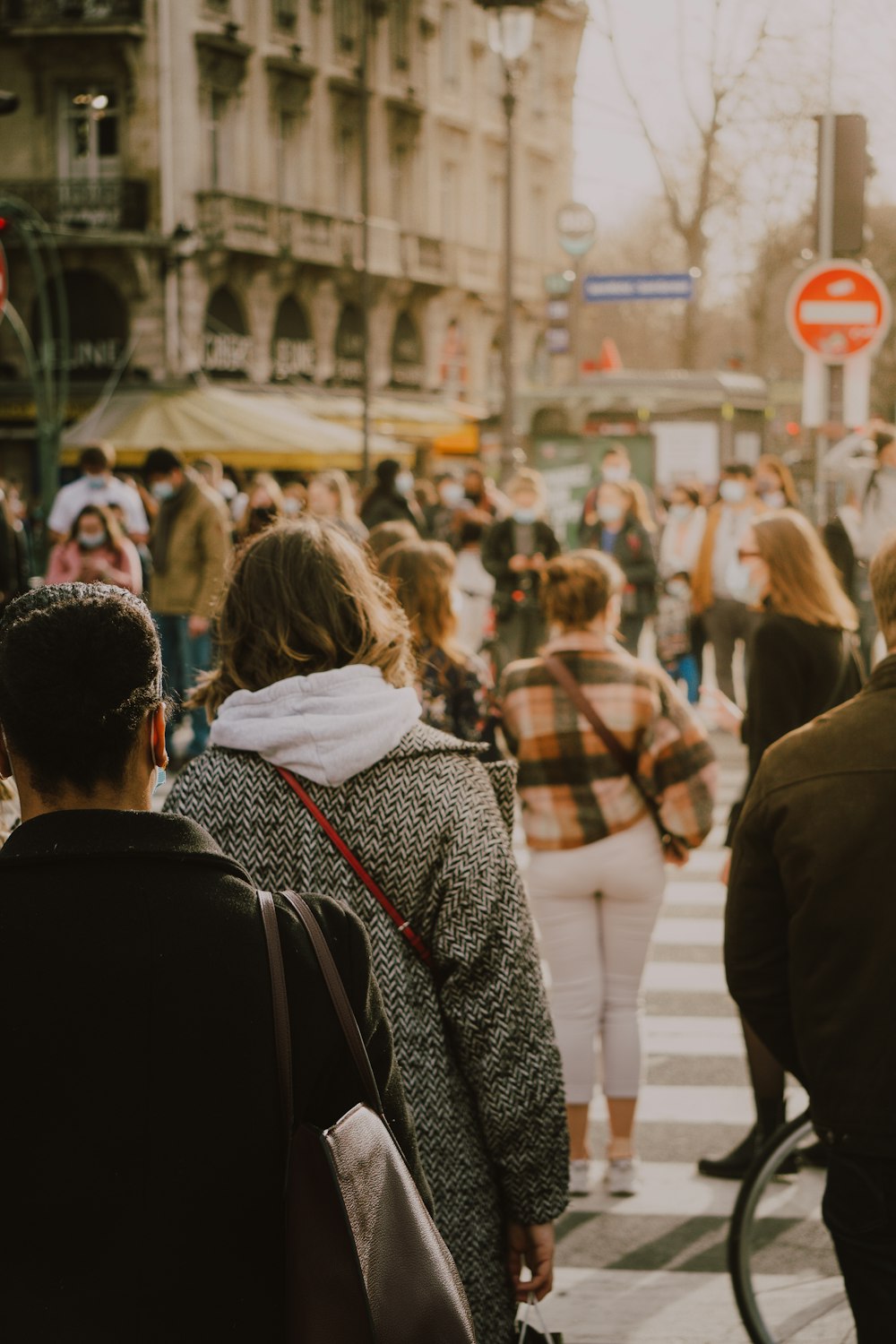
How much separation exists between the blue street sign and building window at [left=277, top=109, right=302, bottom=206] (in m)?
19.3

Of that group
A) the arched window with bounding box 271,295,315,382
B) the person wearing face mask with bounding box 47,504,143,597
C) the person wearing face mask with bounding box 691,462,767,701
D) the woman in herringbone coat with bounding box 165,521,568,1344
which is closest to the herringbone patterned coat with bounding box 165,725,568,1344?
the woman in herringbone coat with bounding box 165,521,568,1344

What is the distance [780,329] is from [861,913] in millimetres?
70166

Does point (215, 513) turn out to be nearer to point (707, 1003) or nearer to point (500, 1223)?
point (707, 1003)

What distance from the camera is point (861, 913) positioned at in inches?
125

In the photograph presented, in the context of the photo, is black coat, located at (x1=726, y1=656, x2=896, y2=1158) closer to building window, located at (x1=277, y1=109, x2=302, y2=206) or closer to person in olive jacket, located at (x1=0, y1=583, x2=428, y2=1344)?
person in olive jacket, located at (x1=0, y1=583, x2=428, y2=1344)

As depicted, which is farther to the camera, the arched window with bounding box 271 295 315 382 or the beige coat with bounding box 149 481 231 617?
the arched window with bounding box 271 295 315 382

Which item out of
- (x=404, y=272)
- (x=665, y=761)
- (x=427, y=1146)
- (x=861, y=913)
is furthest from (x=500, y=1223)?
(x=404, y=272)

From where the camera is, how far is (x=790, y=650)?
5.54 meters

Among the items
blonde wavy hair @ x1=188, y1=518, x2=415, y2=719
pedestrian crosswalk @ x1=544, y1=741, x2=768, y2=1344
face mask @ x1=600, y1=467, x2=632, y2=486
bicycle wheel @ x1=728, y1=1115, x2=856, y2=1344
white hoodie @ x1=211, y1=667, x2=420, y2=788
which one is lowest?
pedestrian crosswalk @ x1=544, y1=741, x2=768, y2=1344

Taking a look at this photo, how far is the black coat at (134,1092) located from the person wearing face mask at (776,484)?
41.8 feet

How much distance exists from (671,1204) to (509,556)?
358 inches

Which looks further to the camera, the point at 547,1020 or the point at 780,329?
the point at 780,329

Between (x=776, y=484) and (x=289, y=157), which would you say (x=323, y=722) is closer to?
(x=776, y=484)

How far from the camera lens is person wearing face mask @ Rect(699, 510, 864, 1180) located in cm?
554
